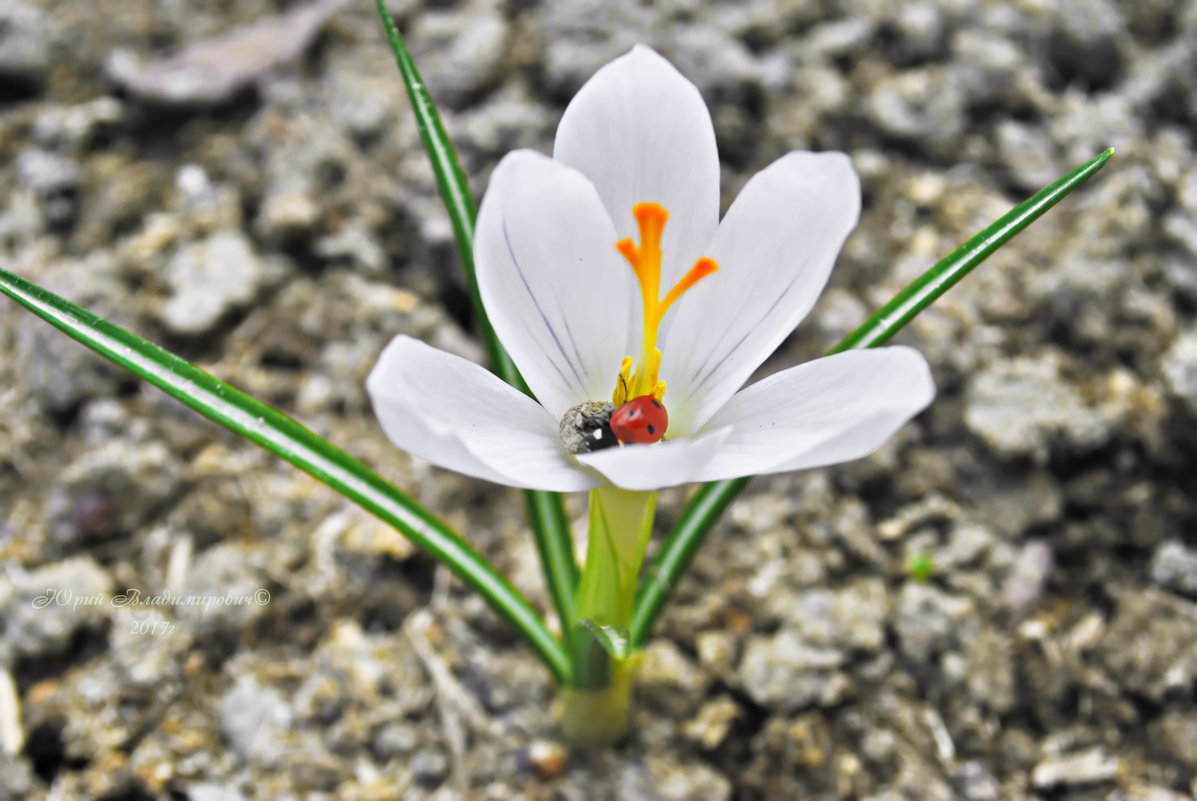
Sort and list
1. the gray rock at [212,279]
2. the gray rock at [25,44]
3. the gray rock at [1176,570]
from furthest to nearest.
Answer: the gray rock at [25,44] < the gray rock at [212,279] < the gray rock at [1176,570]

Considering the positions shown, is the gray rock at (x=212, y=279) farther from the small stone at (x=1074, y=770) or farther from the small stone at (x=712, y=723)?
the small stone at (x=1074, y=770)

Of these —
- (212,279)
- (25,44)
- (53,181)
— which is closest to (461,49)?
(212,279)

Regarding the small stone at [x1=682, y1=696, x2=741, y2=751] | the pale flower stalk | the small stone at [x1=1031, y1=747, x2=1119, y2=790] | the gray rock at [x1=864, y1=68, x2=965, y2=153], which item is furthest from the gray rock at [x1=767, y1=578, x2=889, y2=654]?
the gray rock at [x1=864, y1=68, x2=965, y2=153]

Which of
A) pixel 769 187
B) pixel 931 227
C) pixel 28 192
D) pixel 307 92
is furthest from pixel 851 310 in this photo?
pixel 28 192

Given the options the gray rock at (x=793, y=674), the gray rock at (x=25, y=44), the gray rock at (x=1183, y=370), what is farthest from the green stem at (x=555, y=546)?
the gray rock at (x=25, y=44)

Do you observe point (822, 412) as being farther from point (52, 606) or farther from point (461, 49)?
point (461, 49)
